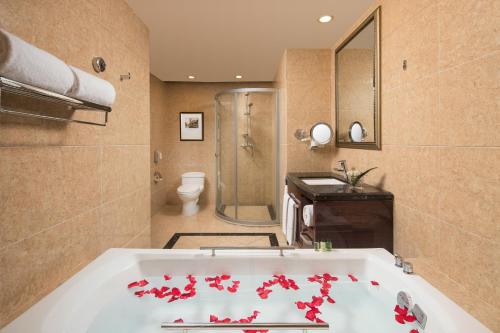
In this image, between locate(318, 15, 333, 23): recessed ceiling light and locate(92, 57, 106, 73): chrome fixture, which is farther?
locate(318, 15, 333, 23): recessed ceiling light

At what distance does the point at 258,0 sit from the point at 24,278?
88.6 inches

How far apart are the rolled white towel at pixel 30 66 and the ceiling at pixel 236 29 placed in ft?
4.52

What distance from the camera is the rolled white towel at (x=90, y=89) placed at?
1.09 meters

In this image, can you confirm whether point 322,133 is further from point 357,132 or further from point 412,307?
point 412,307

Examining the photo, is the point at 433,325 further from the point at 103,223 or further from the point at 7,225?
the point at 103,223

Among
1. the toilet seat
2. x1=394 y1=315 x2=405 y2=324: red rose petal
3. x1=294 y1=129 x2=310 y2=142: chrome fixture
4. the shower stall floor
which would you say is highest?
x1=294 y1=129 x2=310 y2=142: chrome fixture

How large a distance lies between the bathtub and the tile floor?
1.54m

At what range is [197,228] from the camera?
3.46 metres

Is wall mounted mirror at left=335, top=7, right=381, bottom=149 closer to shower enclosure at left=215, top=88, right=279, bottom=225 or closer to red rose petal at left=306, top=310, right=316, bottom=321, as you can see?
shower enclosure at left=215, top=88, right=279, bottom=225

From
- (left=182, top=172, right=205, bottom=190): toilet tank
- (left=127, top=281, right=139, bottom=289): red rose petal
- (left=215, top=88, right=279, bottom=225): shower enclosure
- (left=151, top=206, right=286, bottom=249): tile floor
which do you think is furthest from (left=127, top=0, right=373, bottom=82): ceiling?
(left=151, top=206, right=286, bottom=249): tile floor

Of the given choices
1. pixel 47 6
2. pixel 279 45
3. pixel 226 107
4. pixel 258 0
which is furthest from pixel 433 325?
pixel 226 107

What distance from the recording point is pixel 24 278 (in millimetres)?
1022

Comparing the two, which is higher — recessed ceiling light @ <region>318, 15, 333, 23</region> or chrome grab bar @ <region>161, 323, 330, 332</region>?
recessed ceiling light @ <region>318, 15, 333, 23</region>

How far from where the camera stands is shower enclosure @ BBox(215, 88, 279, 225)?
143 inches
